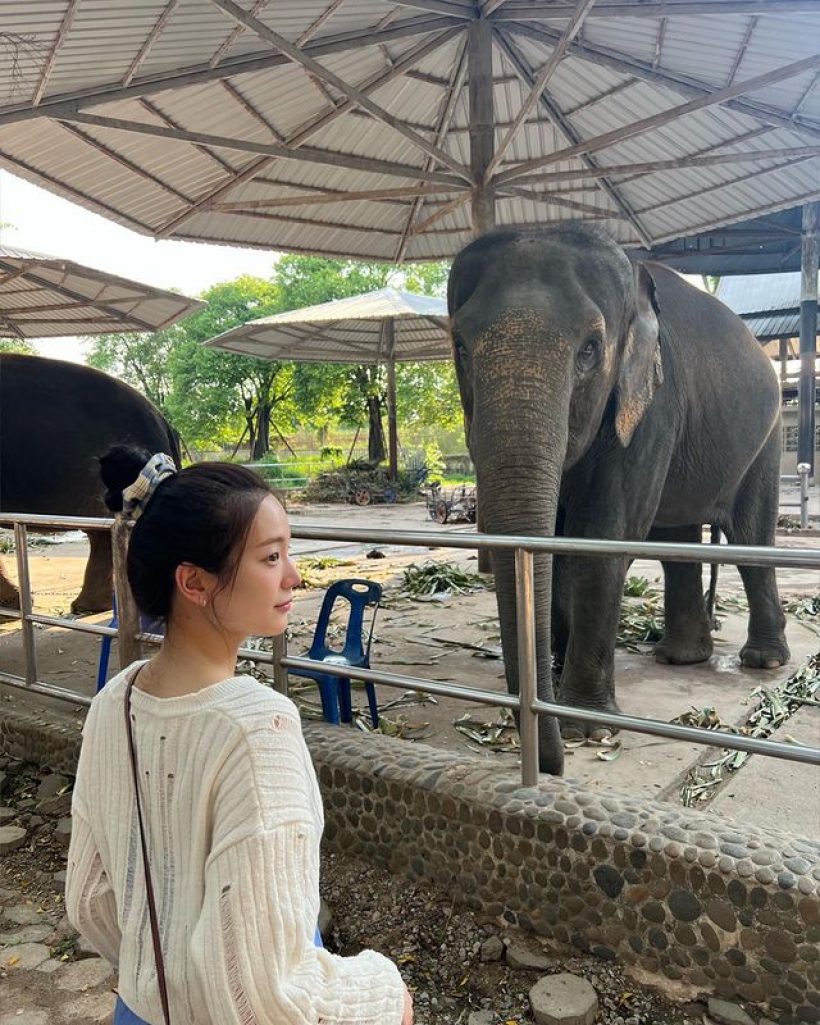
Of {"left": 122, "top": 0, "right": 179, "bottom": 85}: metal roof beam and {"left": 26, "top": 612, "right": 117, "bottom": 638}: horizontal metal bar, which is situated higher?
{"left": 122, "top": 0, "right": 179, "bottom": 85}: metal roof beam

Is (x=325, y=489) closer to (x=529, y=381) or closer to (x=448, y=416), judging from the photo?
(x=448, y=416)

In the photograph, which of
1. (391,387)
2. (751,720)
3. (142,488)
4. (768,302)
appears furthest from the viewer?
(768,302)

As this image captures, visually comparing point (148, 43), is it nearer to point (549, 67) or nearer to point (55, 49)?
point (55, 49)

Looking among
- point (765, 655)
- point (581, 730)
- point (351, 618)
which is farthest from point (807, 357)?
point (351, 618)

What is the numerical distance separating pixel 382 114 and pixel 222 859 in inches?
258

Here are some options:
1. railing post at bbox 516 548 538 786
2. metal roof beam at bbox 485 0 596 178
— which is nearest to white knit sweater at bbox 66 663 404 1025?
railing post at bbox 516 548 538 786

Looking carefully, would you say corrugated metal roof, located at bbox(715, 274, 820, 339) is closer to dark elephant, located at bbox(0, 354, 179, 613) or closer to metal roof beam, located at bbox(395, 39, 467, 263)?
metal roof beam, located at bbox(395, 39, 467, 263)

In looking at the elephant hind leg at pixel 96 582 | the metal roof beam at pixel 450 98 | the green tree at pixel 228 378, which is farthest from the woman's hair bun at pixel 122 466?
the green tree at pixel 228 378

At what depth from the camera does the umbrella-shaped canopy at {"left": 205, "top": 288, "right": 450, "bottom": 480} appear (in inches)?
596

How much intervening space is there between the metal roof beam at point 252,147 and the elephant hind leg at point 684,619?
4096mm

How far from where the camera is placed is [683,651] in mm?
5043

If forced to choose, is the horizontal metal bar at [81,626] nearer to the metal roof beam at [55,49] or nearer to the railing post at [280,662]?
the railing post at [280,662]

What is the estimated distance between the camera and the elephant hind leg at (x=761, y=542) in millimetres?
4965

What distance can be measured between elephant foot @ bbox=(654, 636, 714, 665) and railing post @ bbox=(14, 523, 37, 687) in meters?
3.58
